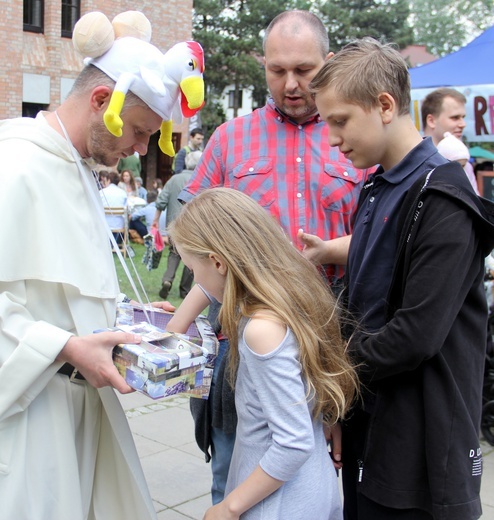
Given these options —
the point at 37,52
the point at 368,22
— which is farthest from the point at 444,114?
the point at 368,22

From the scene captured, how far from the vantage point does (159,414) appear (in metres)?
5.11

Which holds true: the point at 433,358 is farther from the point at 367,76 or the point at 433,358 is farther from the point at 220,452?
the point at 220,452

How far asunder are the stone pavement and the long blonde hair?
1969 millimetres

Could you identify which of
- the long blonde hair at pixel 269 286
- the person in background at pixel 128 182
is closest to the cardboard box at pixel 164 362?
the long blonde hair at pixel 269 286

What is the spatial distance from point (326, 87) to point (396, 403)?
95 centimetres

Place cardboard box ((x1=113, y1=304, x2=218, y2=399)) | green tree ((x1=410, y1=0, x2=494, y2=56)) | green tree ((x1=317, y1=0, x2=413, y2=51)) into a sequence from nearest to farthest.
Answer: cardboard box ((x1=113, y1=304, x2=218, y2=399)) < green tree ((x1=317, y1=0, x2=413, y2=51)) < green tree ((x1=410, y1=0, x2=494, y2=56))

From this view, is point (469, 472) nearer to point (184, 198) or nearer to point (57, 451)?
point (57, 451)

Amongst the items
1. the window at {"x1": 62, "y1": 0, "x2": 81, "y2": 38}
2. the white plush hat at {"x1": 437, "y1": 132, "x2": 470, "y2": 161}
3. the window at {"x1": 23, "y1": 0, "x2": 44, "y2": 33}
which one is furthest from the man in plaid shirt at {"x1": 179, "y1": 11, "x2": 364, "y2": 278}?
the window at {"x1": 62, "y1": 0, "x2": 81, "y2": 38}

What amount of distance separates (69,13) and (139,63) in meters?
17.3

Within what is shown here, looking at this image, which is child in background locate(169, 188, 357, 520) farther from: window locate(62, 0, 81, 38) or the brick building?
window locate(62, 0, 81, 38)

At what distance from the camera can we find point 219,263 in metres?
2.02

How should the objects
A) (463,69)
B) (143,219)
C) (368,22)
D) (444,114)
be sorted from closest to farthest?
1. (444,114)
2. (463,69)
3. (143,219)
4. (368,22)

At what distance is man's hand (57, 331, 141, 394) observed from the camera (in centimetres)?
193

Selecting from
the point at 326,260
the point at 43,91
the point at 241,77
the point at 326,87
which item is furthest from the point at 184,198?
the point at 241,77
